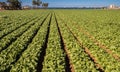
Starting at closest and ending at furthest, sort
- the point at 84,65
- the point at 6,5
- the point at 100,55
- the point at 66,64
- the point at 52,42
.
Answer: the point at 84,65 < the point at 66,64 < the point at 100,55 < the point at 52,42 < the point at 6,5

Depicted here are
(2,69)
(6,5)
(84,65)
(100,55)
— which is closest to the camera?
(2,69)

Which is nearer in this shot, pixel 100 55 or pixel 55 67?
pixel 55 67

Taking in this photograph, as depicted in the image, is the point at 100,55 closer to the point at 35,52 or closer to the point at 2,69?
the point at 35,52

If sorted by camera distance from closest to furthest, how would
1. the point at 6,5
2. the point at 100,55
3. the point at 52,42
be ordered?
the point at 100,55
the point at 52,42
the point at 6,5

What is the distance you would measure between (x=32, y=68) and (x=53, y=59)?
1740 millimetres

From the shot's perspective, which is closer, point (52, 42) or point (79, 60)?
point (79, 60)

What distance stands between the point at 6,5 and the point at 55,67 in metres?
140

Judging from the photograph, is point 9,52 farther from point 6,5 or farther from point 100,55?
point 6,5

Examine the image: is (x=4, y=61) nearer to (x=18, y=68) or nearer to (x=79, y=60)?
(x=18, y=68)

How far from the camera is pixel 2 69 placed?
10117 mm

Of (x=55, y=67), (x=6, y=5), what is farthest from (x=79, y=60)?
(x=6, y=5)

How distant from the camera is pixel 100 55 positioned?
13008 millimetres

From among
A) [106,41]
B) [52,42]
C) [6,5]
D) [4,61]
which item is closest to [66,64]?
[4,61]

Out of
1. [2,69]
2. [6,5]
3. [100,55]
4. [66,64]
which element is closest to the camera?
[2,69]
